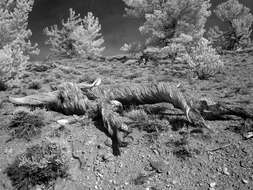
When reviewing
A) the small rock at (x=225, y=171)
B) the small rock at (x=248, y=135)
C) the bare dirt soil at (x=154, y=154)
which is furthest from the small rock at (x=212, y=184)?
the small rock at (x=248, y=135)

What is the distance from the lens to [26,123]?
19.5 feet

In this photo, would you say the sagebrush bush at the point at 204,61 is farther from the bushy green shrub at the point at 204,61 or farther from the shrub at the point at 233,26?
the shrub at the point at 233,26

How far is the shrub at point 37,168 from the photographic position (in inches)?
172

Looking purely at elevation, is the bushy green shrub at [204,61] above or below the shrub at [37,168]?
above

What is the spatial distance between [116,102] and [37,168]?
3058mm

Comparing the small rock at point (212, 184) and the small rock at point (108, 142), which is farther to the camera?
the small rock at point (108, 142)

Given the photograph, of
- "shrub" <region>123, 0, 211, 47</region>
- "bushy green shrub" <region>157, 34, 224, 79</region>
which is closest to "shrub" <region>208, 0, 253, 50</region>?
"shrub" <region>123, 0, 211, 47</region>

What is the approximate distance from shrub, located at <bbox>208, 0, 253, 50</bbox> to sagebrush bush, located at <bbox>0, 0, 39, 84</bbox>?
913 inches

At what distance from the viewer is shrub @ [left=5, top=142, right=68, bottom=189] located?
4.36 metres

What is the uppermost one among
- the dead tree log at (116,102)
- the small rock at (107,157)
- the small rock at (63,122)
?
the dead tree log at (116,102)

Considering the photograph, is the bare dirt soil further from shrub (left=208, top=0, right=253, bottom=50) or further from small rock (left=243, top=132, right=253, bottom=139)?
shrub (left=208, top=0, right=253, bottom=50)

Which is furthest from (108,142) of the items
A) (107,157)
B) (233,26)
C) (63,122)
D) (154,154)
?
(233,26)

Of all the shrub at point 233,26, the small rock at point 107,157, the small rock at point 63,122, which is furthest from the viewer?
the shrub at point 233,26

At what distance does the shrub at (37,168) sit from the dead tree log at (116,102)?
144 cm
